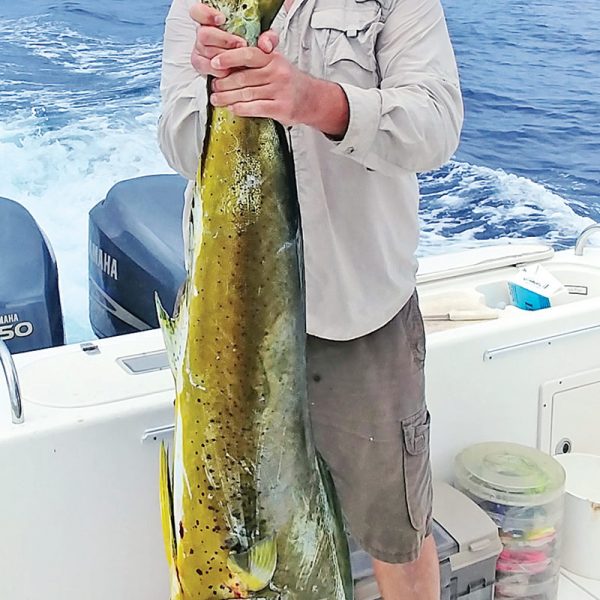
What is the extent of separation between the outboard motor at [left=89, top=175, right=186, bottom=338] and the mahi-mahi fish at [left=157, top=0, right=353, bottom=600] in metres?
1.75

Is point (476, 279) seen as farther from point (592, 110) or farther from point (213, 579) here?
point (592, 110)

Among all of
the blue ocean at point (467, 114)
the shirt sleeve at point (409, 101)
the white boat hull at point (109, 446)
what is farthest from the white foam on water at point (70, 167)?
the shirt sleeve at point (409, 101)

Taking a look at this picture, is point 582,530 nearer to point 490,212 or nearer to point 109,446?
point 109,446

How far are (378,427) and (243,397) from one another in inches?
25.0

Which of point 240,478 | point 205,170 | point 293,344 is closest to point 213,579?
point 240,478

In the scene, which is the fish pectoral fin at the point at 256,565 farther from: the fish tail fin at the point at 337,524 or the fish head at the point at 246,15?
the fish head at the point at 246,15

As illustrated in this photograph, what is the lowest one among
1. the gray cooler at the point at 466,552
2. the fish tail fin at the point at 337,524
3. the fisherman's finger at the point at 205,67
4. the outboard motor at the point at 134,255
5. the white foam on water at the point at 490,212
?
the white foam on water at the point at 490,212

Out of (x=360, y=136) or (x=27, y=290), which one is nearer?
(x=360, y=136)

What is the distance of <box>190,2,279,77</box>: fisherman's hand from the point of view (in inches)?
31.6

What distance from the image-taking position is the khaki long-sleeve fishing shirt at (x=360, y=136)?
1109mm

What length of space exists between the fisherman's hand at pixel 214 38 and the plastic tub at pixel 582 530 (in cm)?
176

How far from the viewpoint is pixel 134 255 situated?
2.94m

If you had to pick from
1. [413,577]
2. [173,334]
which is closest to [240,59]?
[173,334]

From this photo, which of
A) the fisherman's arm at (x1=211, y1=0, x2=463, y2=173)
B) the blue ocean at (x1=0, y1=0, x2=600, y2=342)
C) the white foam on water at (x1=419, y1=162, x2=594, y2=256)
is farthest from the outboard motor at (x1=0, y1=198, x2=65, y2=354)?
the white foam on water at (x1=419, y1=162, x2=594, y2=256)
